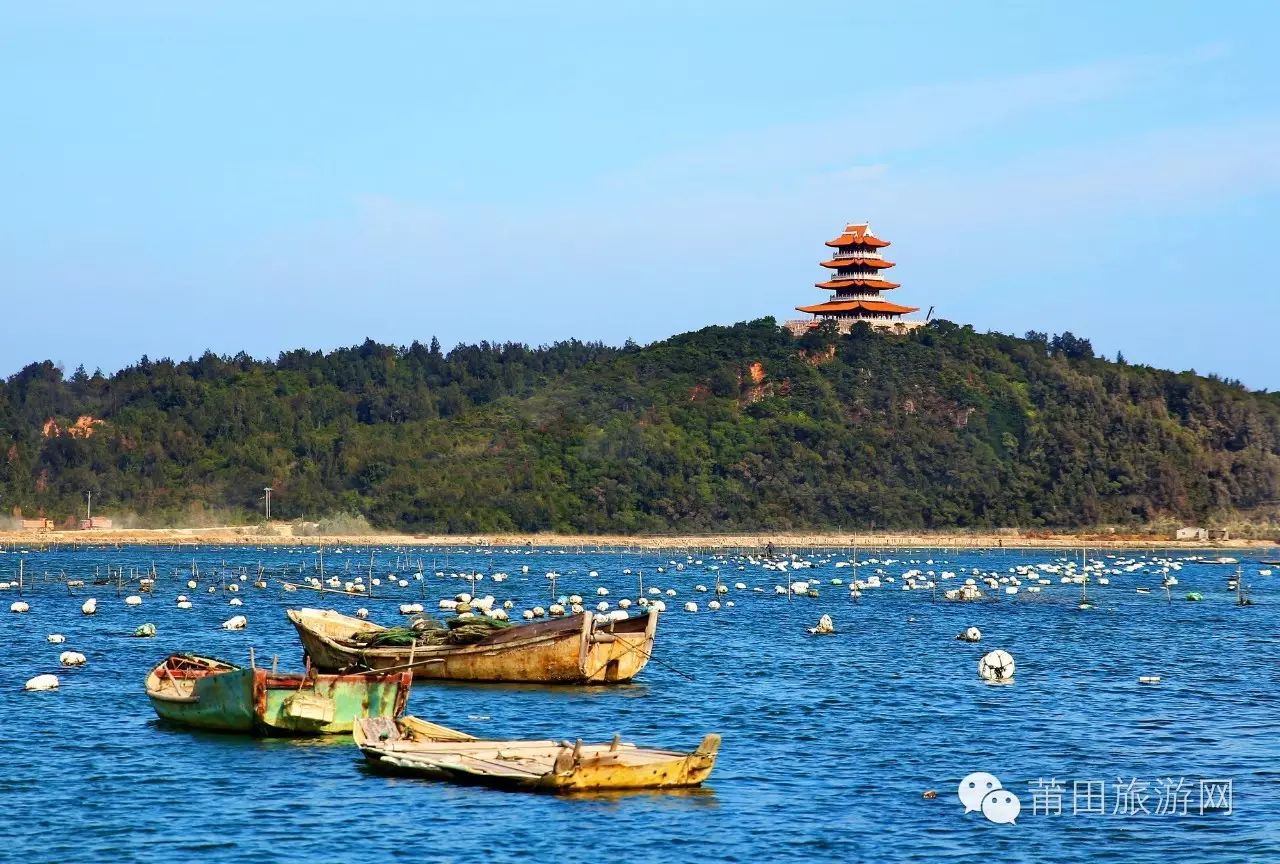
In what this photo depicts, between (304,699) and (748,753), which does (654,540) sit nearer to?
(748,753)

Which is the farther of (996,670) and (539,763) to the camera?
(996,670)

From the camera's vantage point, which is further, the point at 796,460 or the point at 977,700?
the point at 796,460

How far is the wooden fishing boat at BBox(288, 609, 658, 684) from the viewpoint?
48.6 m

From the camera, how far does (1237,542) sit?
597 ft

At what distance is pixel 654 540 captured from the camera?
179875 millimetres

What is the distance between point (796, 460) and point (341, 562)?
7659 centimetres

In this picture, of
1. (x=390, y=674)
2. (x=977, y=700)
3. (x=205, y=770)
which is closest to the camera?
(x=205, y=770)

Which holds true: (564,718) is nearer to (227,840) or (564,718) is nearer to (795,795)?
(795,795)

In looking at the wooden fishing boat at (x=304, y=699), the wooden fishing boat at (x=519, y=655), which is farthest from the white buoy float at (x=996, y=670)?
the wooden fishing boat at (x=304, y=699)

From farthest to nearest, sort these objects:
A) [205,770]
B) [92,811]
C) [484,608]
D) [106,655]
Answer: [484,608] → [106,655] → [205,770] → [92,811]

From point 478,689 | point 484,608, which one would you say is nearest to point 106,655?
point 478,689

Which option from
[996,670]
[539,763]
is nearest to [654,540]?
[996,670]

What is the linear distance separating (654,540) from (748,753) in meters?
143

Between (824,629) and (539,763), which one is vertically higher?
(539,763)
